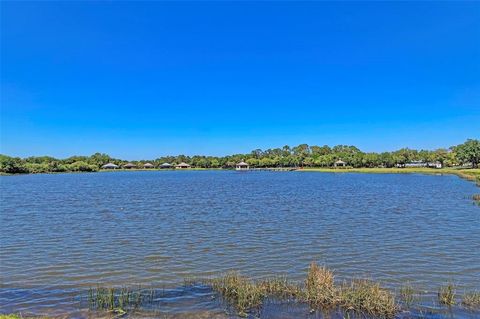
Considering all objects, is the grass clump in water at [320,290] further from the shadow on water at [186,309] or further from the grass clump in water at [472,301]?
Answer: the grass clump in water at [472,301]

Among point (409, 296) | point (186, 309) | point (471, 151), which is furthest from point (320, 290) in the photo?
point (471, 151)

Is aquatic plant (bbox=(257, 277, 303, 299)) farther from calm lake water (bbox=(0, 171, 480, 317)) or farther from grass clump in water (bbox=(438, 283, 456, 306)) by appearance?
grass clump in water (bbox=(438, 283, 456, 306))

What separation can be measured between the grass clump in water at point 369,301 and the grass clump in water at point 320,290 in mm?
278

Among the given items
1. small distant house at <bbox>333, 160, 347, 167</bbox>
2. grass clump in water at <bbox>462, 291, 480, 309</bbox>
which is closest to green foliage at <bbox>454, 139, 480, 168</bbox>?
small distant house at <bbox>333, 160, 347, 167</bbox>

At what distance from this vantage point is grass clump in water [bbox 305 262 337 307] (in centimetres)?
947

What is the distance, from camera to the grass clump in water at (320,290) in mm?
9469

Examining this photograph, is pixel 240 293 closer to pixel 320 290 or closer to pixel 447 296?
pixel 320 290

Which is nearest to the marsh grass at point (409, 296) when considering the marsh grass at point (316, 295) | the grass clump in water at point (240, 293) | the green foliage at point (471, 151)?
the marsh grass at point (316, 295)

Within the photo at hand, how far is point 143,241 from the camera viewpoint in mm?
18047

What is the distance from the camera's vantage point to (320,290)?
9.73 metres

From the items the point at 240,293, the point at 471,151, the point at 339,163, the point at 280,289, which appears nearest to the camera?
the point at 240,293

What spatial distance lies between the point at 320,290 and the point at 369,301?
1.28m

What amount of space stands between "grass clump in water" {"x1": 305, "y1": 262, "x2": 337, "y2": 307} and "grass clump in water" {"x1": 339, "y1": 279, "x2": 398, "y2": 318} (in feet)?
0.91

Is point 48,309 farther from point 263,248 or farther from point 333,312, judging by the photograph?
point 263,248
